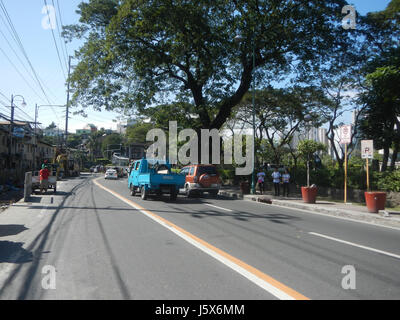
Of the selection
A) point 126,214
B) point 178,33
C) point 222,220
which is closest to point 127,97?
point 178,33

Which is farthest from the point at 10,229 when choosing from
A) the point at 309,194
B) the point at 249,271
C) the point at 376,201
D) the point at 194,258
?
the point at 309,194

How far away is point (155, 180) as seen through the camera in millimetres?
14516

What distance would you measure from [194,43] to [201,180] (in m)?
9.22

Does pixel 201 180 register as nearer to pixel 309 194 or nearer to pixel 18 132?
pixel 309 194

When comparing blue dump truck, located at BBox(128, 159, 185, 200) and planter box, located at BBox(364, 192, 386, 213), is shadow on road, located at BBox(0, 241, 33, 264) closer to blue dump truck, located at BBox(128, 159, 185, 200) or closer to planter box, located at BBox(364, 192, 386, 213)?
blue dump truck, located at BBox(128, 159, 185, 200)

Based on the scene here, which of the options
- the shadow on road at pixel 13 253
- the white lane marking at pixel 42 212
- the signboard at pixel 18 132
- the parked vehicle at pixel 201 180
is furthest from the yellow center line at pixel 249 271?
the signboard at pixel 18 132

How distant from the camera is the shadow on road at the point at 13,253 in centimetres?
537

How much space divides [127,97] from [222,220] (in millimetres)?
16362

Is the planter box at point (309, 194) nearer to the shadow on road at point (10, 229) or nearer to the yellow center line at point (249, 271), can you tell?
the yellow center line at point (249, 271)

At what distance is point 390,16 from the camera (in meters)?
20.1

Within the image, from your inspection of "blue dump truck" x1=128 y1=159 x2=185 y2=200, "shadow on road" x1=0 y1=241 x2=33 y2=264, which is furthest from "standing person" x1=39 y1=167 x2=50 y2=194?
"shadow on road" x1=0 y1=241 x2=33 y2=264

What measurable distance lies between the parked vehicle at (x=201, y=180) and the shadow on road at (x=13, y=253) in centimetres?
1173
